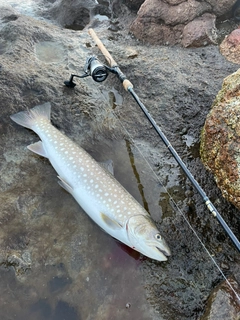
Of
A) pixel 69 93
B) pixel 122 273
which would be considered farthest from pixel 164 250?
pixel 69 93

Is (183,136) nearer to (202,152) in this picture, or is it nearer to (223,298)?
(202,152)

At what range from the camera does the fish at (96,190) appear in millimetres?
3794

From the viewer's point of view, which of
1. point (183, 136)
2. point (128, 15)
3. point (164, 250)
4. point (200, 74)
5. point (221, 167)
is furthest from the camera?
point (128, 15)

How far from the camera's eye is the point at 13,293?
358 centimetres

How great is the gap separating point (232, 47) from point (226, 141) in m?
3.44

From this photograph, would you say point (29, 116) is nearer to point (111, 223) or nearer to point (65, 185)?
point (65, 185)

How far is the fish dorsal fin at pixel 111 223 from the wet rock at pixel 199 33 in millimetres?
4570

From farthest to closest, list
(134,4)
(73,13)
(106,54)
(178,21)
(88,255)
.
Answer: (73,13) → (134,4) → (178,21) → (106,54) → (88,255)

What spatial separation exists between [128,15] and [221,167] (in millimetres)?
5453

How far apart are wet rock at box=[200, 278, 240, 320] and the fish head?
2.24ft

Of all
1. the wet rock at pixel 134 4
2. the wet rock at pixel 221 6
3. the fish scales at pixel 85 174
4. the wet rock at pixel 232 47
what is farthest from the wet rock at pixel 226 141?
the wet rock at pixel 134 4

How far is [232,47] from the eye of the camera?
255 inches

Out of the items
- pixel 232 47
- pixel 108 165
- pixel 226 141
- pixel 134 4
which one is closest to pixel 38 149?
pixel 108 165

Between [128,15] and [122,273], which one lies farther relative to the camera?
[128,15]
